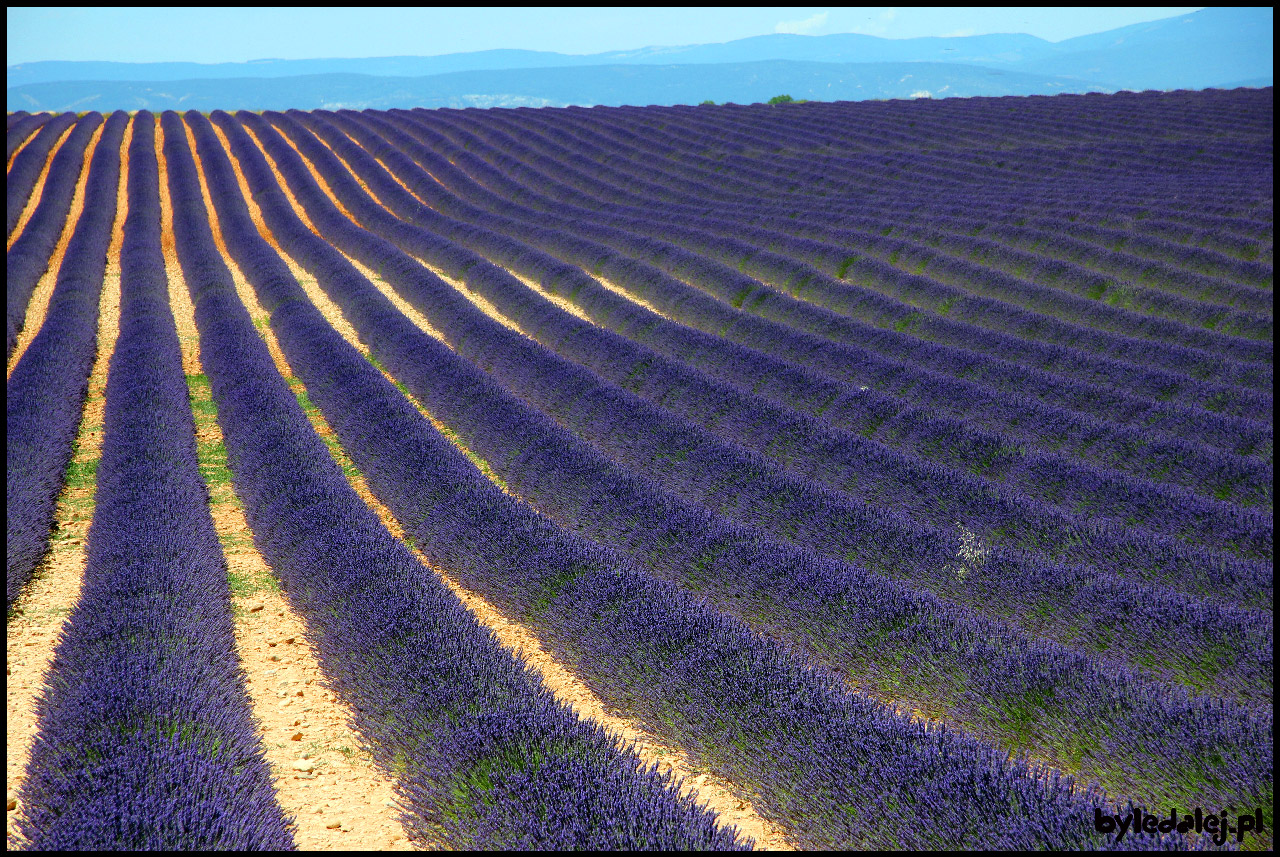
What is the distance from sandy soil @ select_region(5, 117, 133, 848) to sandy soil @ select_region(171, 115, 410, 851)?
77 cm

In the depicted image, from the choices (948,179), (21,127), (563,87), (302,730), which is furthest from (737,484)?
(563,87)

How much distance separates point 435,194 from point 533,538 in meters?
14.5

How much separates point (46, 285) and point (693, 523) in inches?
472

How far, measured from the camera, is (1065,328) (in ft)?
25.9

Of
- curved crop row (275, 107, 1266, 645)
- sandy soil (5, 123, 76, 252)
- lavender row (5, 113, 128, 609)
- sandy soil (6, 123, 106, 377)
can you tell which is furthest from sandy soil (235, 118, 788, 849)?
sandy soil (5, 123, 76, 252)

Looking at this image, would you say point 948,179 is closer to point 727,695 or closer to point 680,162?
point 680,162

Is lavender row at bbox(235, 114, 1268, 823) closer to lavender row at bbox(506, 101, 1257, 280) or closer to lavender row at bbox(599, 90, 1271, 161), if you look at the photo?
lavender row at bbox(506, 101, 1257, 280)

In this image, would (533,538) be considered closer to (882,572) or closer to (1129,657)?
(882,572)

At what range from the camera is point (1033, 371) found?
6680mm

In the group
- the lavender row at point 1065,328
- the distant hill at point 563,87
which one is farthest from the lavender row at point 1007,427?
the distant hill at point 563,87

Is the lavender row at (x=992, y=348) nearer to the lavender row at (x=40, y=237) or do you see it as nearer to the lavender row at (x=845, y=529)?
the lavender row at (x=845, y=529)

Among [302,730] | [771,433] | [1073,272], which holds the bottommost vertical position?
[302,730]

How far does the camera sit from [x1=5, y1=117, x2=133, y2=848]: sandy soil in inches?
120

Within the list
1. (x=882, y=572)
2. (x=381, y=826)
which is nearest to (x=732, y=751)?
(x=381, y=826)
